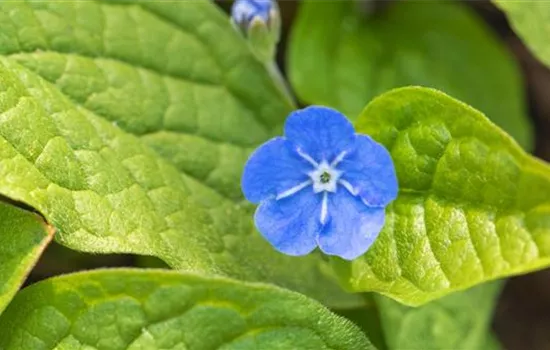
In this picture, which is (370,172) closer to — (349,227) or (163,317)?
(349,227)

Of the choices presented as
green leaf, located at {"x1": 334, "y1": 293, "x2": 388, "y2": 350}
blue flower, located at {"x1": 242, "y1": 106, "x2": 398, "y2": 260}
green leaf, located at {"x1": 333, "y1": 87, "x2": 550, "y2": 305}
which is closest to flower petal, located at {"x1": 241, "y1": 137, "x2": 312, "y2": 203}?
blue flower, located at {"x1": 242, "y1": 106, "x2": 398, "y2": 260}

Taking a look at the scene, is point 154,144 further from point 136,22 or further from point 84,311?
point 84,311

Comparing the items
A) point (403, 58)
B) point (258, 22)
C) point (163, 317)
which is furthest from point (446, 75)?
point (163, 317)

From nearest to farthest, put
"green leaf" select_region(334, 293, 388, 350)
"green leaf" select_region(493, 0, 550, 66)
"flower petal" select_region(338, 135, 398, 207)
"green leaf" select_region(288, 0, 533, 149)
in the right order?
"flower petal" select_region(338, 135, 398, 207) < "green leaf" select_region(493, 0, 550, 66) < "green leaf" select_region(334, 293, 388, 350) < "green leaf" select_region(288, 0, 533, 149)

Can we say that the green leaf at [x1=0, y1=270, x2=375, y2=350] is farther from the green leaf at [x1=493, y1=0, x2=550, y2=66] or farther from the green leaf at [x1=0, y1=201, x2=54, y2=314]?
the green leaf at [x1=493, y1=0, x2=550, y2=66]

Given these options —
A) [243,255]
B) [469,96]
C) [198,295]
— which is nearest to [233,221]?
[243,255]

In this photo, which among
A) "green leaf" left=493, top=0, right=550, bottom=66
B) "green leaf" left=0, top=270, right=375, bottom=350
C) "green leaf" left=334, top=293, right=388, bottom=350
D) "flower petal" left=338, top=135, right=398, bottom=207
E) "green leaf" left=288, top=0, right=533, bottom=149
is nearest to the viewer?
"green leaf" left=0, top=270, right=375, bottom=350
